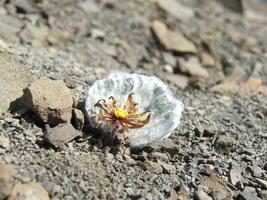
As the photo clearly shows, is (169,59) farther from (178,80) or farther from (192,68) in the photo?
(178,80)

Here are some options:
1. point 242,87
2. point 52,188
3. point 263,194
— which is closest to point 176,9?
point 242,87

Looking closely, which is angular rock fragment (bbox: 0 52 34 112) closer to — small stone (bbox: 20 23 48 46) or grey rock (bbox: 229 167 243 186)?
small stone (bbox: 20 23 48 46)

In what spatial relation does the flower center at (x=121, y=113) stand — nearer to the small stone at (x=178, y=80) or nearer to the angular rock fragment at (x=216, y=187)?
the angular rock fragment at (x=216, y=187)

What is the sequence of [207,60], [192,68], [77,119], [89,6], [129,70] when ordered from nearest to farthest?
[77,119] < [129,70] < [192,68] < [207,60] < [89,6]

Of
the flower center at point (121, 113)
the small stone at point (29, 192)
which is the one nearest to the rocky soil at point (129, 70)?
the small stone at point (29, 192)

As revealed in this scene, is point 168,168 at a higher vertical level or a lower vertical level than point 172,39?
lower

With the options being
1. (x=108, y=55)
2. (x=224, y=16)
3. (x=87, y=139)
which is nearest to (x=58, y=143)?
(x=87, y=139)

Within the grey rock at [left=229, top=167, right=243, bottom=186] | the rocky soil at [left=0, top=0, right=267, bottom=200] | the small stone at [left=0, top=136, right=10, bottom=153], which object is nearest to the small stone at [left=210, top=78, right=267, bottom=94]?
the rocky soil at [left=0, top=0, right=267, bottom=200]
